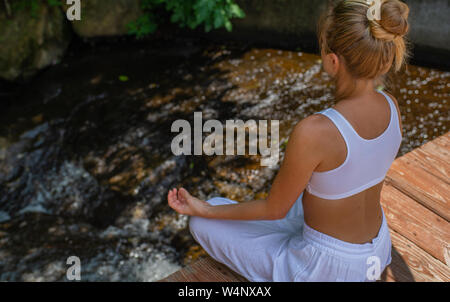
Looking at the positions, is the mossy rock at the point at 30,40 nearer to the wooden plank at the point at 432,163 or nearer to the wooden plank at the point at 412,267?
the wooden plank at the point at 432,163

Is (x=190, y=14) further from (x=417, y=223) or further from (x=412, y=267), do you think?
(x=412, y=267)

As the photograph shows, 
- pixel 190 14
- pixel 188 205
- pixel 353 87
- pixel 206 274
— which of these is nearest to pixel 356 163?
pixel 353 87

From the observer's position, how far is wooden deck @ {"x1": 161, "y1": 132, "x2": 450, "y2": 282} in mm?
2035

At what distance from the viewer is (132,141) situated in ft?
15.0

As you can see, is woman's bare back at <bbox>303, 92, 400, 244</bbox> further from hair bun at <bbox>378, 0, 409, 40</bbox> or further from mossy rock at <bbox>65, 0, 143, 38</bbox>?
mossy rock at <bbox>65, 0, 143, 38</bbox>

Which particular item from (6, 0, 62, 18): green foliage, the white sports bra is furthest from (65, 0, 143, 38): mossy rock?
the white sports bra

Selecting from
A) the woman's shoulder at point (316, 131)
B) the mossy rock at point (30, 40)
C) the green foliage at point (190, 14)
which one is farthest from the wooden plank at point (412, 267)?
the mossy rock at point (30, 40)

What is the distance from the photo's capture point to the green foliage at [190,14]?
17.6 ft

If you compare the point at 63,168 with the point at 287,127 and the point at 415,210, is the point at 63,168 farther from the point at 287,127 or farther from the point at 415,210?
the point at 415,210

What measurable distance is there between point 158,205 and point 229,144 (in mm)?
1052

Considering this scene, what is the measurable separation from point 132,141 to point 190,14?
2.33 m

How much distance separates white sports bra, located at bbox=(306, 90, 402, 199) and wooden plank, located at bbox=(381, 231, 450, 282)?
2.08ft

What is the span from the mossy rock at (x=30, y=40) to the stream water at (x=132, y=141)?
0.71ft
